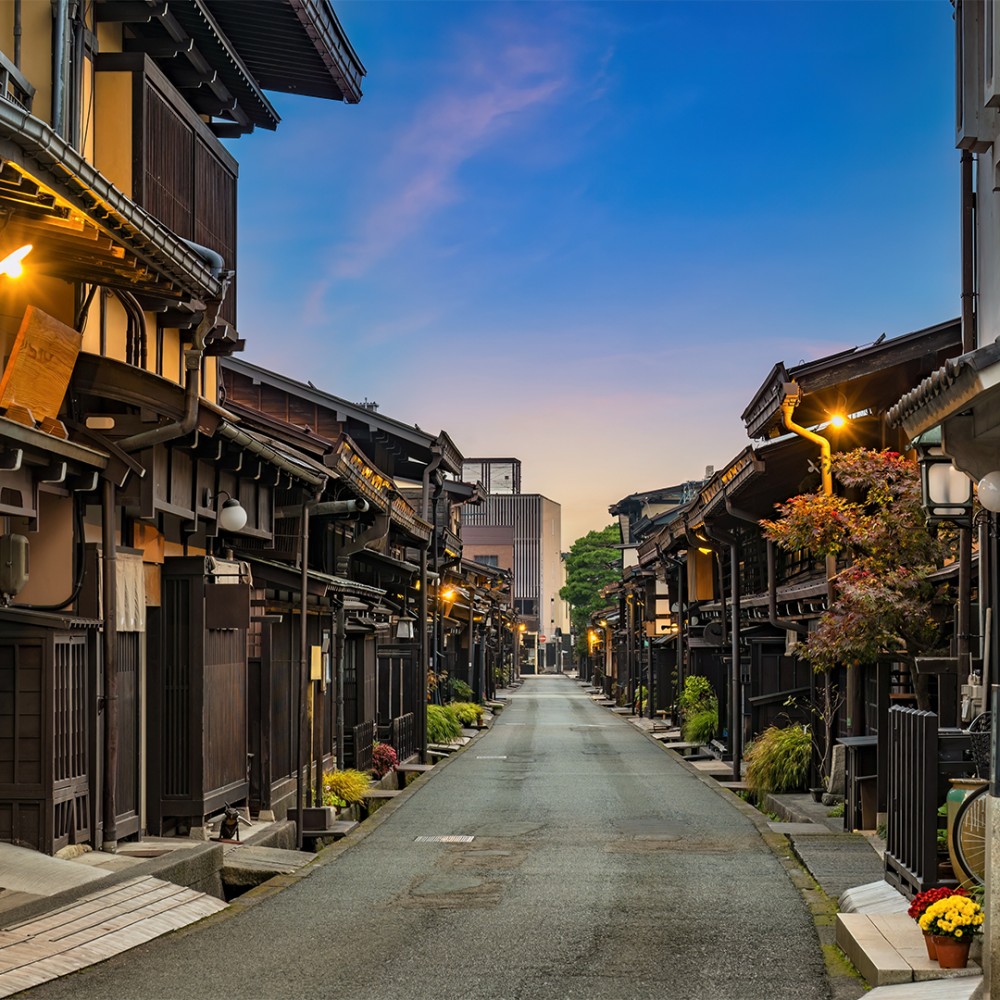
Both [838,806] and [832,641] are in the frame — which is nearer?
[832,641]

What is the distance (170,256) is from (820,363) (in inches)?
500

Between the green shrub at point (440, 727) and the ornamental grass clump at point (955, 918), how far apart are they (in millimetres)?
30042

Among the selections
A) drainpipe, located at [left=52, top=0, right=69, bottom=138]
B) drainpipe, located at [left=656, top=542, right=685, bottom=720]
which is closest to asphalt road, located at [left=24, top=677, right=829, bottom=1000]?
drainpipe, located at [left=52, top=0, right=69, bottom=138]

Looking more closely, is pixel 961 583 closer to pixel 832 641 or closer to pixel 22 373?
pixel 832 641

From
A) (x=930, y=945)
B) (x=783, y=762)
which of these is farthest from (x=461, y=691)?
(x=930, y=945)

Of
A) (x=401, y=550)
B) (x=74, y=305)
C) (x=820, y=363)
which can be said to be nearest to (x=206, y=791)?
(x=74, y=305)

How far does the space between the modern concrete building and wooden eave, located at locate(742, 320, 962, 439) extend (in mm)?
117985

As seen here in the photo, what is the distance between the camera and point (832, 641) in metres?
19.0

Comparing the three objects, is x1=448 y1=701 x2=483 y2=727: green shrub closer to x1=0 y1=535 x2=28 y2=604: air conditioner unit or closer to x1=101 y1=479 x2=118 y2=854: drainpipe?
x1=101 y1=479 x2=118 y2=854: drainpipe

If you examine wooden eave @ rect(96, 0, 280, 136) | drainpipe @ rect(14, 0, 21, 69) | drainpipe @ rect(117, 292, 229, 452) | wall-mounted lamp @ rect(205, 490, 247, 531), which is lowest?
wall-mounted lamp @ rect(205, 490, 247, 531)

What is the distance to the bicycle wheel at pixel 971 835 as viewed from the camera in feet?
34.4

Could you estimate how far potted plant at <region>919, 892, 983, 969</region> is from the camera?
364 inches

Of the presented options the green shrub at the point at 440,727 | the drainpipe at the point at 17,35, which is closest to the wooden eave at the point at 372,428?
the green shrub at the point at 440,727

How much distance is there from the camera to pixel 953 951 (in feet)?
30.6
